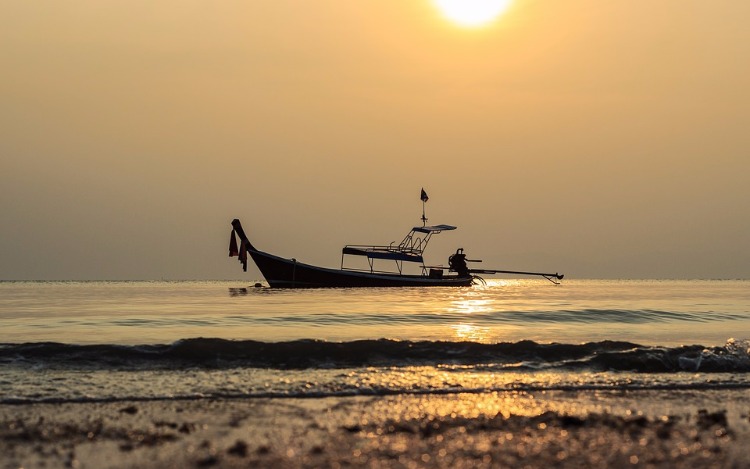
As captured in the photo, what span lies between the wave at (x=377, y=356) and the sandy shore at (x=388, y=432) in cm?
442

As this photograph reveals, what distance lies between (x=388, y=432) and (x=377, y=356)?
28.0 feet

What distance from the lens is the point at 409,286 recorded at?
2825 inches

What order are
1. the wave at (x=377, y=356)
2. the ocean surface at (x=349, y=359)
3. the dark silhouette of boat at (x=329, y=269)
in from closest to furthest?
the ocean surface at (x=349, y=359), the wave at (x=377, y=356), the dark silhouette of boat at (x=329, y=269)

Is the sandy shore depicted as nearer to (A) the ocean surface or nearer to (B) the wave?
A: (A) the ocean surface

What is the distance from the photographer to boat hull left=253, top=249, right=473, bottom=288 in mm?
68625

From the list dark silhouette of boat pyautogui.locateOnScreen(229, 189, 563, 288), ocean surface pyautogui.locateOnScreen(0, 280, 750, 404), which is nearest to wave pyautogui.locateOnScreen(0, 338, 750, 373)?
ocean surface pyautogui.locateOnScreen(0, 280, 750, 404)

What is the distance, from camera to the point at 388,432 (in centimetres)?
855

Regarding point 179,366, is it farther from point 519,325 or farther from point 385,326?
point 519,325

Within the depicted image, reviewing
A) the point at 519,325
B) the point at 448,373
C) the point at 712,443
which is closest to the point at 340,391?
the point at 448,373

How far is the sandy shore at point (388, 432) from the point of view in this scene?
7.27 metres

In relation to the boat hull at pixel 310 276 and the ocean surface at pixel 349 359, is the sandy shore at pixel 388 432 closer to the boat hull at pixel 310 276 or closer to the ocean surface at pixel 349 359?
the ocean surface at pixel 349 359

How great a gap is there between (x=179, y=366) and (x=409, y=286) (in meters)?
56.9

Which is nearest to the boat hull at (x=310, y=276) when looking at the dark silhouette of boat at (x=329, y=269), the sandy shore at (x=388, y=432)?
the dark silhouette of boat at (x=329, y=269)

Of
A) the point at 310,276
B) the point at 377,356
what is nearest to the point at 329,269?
the point at 310,276
